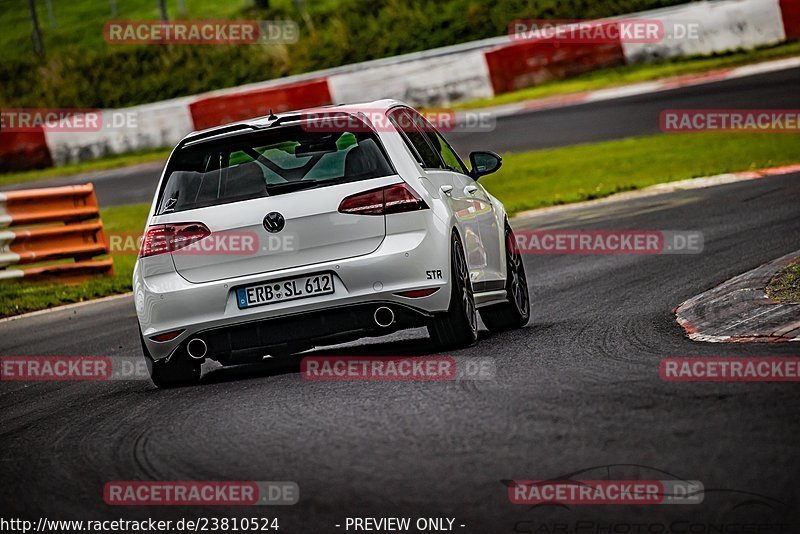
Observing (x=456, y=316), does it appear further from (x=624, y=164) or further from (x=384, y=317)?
(x=624, y=164)

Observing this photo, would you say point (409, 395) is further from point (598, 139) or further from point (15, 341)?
point (598, 139)

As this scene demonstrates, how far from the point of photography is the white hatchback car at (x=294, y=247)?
313 inches

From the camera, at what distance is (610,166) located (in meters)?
21.3

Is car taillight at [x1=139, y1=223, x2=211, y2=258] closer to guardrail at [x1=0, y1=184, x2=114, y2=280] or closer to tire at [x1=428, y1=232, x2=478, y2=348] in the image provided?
tire at [x1=428, y1=232, x2=478, y2=348]

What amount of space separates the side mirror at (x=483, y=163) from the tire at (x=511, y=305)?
52 centimetres

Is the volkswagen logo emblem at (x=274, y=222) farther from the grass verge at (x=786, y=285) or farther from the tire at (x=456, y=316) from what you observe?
the grass verge at (x=786, y=285)

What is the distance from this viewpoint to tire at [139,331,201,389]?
8.37 meters

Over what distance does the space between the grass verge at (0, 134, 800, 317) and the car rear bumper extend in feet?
31.7

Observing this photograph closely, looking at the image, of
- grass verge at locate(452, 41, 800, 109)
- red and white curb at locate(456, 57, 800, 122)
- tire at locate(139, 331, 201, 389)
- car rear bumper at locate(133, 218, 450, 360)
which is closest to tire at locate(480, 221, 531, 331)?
car rear bumper at locate(133, 218, 450, 360)

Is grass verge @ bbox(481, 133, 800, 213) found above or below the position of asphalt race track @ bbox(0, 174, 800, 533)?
below

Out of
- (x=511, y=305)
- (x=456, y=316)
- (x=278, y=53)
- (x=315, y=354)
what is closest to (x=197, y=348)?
(x=315, y=354)

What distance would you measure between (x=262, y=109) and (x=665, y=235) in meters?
15.2

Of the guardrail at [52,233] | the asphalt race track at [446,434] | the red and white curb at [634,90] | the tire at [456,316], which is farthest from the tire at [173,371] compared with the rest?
the red and white curb at [634,90]

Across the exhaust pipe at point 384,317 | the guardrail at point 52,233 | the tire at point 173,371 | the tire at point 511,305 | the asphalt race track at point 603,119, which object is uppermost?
the exhaust pipe at point 384,317
